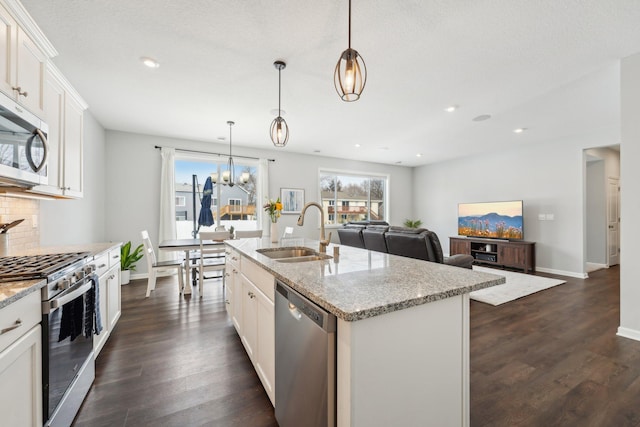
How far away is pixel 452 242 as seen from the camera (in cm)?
653

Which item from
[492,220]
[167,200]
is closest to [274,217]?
[167,200]

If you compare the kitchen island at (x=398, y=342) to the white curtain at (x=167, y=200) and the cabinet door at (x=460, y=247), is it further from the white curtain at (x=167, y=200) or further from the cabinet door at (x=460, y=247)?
the cabinet door at (x=460, y=247)

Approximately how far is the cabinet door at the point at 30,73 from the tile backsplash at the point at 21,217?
844 mm

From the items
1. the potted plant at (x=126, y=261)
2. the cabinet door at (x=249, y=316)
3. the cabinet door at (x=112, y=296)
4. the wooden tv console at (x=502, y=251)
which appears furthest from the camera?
the wooden tv console at (x=502, y=251)

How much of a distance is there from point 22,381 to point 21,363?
8 centimetres

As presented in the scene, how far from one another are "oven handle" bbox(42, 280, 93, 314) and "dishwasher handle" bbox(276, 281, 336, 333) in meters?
1.09

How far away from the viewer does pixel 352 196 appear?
7.62 meters

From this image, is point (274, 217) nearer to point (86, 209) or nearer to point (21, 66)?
point (21, 66)

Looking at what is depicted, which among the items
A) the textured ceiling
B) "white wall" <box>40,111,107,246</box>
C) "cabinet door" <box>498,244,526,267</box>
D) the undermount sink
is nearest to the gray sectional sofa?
the textured ceiling

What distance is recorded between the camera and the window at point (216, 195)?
5430mm

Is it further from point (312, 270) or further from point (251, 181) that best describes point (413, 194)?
point (312, 270)

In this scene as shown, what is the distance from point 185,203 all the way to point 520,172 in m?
7.20

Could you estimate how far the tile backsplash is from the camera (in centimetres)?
214

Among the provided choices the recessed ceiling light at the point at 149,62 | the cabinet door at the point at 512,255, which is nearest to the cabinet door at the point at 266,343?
the recessed ceiling light at the point at 149,62
